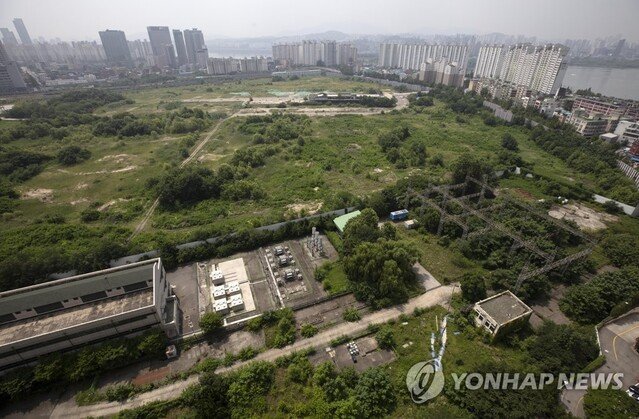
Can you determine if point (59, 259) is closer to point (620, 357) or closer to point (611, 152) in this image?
point (620, 357)

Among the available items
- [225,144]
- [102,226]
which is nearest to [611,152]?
[225,144]

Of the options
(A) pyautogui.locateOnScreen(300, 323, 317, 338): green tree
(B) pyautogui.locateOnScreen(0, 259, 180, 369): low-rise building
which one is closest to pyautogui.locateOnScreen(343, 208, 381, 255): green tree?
(A) pyautogui.locateOnScreen(300, 323, 317, 338): green tree

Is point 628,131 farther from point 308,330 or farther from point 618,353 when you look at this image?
point 308,330

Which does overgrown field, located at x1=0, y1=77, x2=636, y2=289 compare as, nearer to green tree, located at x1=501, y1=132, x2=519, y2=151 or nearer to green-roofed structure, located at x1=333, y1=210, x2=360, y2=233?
green tree, located at x1=501, y1=132, x2=519, y2=151

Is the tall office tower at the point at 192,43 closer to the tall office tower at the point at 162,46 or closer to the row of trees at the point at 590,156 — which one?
the tall office tower at the point at 162,46

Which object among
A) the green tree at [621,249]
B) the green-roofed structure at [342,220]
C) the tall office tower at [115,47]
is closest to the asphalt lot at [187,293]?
the green-roofed structure at [342,220]

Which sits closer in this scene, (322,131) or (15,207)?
(15,207)
